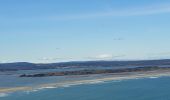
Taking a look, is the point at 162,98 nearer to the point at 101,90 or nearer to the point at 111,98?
the point at 111,98

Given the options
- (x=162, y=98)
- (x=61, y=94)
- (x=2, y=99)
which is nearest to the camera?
(x=162, y=98)

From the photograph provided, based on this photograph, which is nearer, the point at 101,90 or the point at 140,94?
the point at 140,94

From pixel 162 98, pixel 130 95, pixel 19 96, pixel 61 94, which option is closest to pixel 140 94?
pixel 130 95

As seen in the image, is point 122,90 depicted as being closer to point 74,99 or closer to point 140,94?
point 140,94

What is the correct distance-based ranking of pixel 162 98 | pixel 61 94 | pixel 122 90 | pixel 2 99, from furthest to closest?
pixel 122 90, pixel 61 94, pixel 2 99, pixel 162 98

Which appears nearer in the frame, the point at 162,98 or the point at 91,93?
the point at 162,98

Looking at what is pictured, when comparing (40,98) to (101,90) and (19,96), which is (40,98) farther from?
(101,90)

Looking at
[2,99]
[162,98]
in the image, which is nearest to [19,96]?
[2,99]

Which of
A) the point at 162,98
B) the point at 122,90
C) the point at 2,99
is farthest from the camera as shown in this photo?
the point at 122,90

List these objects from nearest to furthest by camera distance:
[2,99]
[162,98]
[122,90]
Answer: [162,98] → [2,99] → [122,90]
